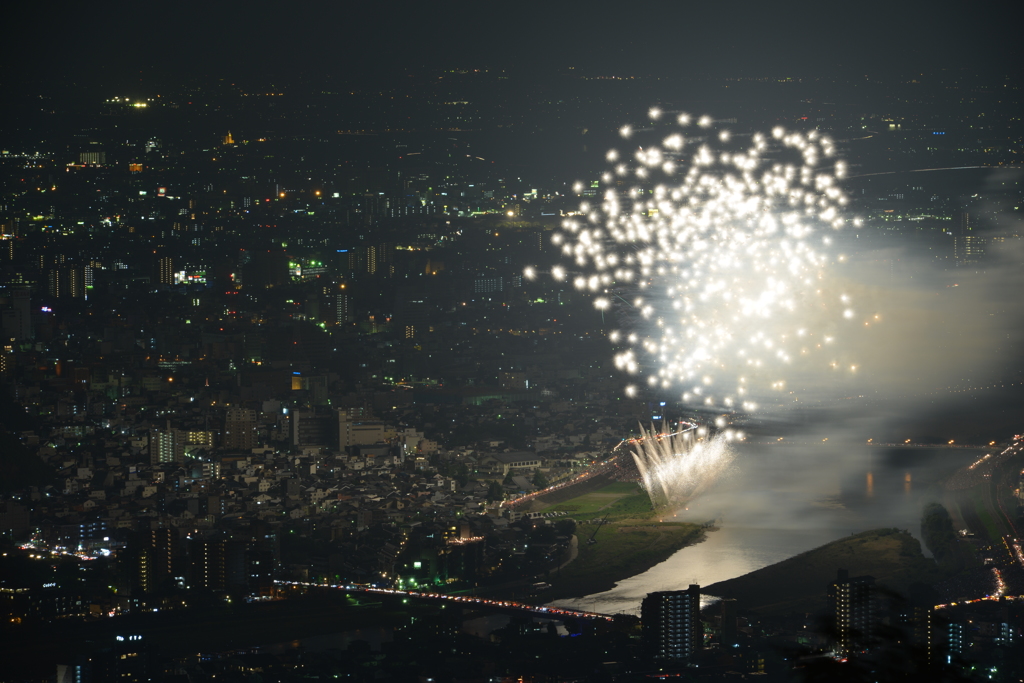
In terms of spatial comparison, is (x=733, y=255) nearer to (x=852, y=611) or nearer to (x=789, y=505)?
(x=789, y=505)

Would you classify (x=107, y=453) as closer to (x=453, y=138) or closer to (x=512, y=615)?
(x=512, y=615)

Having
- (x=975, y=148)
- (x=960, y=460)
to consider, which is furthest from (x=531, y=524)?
(x=975, y=148)

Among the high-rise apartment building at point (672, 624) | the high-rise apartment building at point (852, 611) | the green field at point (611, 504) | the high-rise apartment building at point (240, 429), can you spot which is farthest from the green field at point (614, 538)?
the high-rise apartment building at point (240, 429)

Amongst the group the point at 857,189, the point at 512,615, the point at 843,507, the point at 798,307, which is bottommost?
the point at 512,615

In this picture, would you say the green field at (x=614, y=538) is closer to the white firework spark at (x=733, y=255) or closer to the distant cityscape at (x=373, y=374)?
the distant cityscape at (x=373, y=374)

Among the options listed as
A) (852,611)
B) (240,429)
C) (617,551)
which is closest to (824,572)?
(617,551)

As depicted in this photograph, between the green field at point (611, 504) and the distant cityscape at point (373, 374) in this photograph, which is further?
the green field at point (611, 504)

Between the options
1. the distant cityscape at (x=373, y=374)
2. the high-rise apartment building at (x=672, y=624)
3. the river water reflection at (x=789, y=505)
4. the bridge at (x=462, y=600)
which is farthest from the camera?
the river water reflection at (x=789, y=505)

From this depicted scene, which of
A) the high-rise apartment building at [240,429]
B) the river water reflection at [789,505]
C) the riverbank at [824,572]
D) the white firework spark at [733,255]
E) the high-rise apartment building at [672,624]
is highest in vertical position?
the white firework spark at [733,255]
